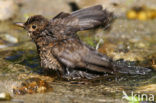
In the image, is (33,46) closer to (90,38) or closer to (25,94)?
(90,38)

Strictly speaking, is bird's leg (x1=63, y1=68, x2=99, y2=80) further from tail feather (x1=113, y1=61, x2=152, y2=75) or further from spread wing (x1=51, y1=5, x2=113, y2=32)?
spread wing (x1=51, y1=5, x2=113, y2=32)

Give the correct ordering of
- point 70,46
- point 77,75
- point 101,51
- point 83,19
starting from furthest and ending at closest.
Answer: point 101,51, point 83,19, point 77,75, point 70,46

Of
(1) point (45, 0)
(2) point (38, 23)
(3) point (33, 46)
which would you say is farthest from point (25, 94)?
(1) point (45, 0)

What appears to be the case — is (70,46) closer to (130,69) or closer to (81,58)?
(81,58)

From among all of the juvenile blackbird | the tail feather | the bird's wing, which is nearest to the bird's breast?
the juvenile blackbird

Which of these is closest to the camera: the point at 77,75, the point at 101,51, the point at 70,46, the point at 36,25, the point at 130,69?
the point at 70,46

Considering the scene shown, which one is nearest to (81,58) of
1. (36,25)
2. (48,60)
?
(48,60)

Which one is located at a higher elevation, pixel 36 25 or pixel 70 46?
pixel 36 25
